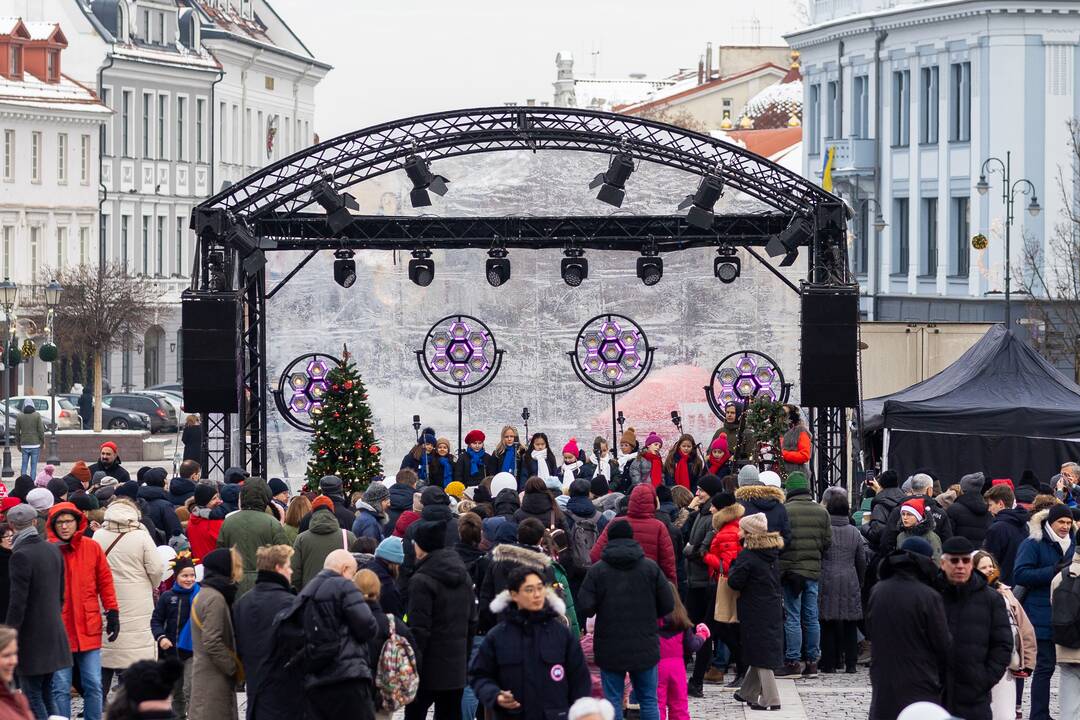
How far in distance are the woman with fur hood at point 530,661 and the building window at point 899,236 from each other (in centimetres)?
4623

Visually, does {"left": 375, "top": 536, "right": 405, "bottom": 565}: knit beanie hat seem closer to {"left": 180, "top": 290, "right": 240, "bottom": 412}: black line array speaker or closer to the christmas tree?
the christmas tree

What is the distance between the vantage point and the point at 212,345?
2564 centimetres

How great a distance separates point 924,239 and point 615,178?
100ft

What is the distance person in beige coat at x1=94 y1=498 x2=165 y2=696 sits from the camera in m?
14.9

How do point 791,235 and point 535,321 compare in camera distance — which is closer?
point 791,235

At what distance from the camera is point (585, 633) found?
1532cm

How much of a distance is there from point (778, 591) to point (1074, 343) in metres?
30.1

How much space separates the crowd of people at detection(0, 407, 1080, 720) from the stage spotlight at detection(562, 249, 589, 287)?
9.11m

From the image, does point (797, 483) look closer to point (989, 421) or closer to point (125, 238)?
point (989, 421)

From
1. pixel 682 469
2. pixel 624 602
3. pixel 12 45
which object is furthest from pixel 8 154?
pixel 624 602

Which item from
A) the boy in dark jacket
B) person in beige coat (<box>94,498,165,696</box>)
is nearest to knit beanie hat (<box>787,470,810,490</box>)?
the boy in dark jacket

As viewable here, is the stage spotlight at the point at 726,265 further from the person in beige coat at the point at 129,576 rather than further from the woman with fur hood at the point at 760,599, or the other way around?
the person in beige coat at the point at 129,576

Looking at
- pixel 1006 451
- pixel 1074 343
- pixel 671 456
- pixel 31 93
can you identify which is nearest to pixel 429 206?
pixel 671 456

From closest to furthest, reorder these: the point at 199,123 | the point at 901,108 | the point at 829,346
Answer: the point at 829,346, the point at 901,108, the point at 199,123
